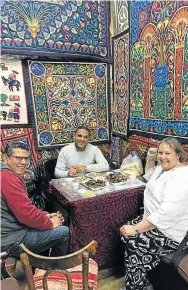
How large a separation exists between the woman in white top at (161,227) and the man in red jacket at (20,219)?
53 centimetres

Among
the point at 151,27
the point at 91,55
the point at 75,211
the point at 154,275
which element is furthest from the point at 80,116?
the point at 154,275

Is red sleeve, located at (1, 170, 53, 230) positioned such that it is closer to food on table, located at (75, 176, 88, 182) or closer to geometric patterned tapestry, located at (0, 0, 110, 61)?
→ food on table, located at (75, 176, 88, 182)

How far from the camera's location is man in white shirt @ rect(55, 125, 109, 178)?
275 centimetres

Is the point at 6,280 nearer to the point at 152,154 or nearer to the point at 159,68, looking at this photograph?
the point at 152,154

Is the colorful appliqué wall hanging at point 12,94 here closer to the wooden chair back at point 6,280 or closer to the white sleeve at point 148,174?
the white sleeve at point 148,174

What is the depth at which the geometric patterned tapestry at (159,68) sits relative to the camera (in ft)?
7.51

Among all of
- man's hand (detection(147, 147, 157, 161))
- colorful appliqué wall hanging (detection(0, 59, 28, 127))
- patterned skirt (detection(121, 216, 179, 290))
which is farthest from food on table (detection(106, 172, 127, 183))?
colorful appliqué wall hanging (detection(0, 59, 28, 127))

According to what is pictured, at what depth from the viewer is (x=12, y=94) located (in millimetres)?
2955

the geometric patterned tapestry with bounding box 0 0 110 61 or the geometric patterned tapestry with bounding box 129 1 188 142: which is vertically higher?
the geometric patterned tapestry with bounding box 0 0 110 61

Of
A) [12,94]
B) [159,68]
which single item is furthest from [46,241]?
[159,68]

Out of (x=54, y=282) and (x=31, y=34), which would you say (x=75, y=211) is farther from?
(x=31, y=34)

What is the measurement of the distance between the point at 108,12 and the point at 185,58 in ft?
5.35

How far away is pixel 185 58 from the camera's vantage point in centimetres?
223

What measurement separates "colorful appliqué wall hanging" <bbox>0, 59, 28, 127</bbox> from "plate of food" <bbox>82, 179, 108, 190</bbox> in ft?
4.65
